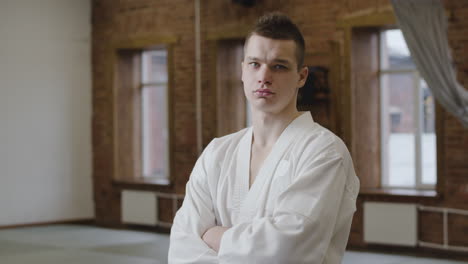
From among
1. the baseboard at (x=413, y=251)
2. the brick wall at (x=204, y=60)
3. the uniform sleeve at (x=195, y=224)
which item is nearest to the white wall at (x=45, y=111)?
the brick wall at (x=204, y=60)

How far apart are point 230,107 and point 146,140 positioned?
1.67 meters

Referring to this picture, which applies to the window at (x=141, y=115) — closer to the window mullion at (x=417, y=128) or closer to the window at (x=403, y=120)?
the window at (x=403, y=120)

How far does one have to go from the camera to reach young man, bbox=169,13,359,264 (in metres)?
1.64

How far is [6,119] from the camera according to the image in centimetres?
789

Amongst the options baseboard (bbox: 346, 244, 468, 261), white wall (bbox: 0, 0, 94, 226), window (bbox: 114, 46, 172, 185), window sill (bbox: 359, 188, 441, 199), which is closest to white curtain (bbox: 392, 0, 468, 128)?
window sill (bbox: 359, 188, 441, 199)

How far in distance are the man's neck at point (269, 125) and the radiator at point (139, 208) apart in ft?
19.6

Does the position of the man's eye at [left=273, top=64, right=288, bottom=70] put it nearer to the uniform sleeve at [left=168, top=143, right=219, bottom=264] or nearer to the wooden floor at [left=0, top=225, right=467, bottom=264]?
the uniform sleeve at [left=168, top=143, right=219, bottom=264]

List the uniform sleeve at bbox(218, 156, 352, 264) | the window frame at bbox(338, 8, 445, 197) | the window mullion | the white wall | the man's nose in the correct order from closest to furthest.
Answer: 1. the uniform sleeve at bbox(218, 156, 352, 264)
2. the man's nose
3. the window frame at bbox(338, 8, 445, 197)
4. the window mullion
5. the white wall

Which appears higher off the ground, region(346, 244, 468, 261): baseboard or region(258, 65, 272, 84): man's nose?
region(258, 65, 272, 84): man's nose

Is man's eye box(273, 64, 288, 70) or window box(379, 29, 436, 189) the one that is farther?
window box(379, 29, 436, 189)

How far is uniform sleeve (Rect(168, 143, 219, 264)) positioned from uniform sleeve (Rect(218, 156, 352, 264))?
0.19 meters

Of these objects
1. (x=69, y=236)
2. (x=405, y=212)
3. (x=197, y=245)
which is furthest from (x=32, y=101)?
(x=197, y=245)

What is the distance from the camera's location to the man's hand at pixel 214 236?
6.11ft

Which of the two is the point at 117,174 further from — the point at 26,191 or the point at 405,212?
the point at 405,212
